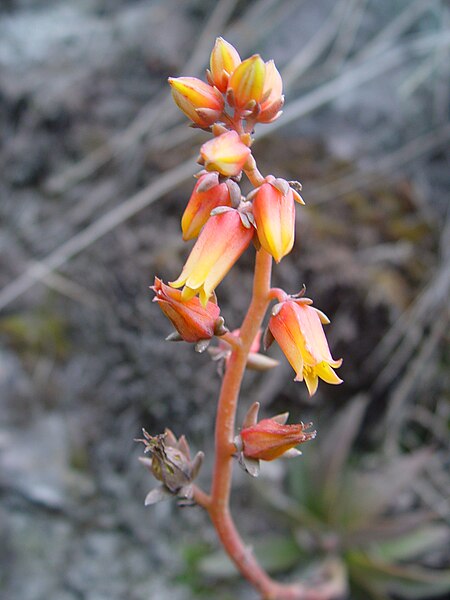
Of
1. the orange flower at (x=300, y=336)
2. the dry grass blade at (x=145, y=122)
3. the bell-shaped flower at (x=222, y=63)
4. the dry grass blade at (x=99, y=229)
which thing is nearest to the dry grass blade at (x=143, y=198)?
the dry grass blade at (x=99, y=229)

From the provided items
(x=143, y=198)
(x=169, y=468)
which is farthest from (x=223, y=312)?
(x=169, y=468)

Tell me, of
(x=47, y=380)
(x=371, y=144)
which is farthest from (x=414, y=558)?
(x=371, y=144)

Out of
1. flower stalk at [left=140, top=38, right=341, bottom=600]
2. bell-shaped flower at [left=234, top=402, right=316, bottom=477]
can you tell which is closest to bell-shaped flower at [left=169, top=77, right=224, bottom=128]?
flower stalk at [left=140, top=38, right=341, bottom=600]

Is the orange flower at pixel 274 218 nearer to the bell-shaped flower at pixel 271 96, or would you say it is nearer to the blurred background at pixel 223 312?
the bell-shaped flower at pixel 271 96

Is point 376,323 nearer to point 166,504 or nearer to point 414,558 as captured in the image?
point 414,558

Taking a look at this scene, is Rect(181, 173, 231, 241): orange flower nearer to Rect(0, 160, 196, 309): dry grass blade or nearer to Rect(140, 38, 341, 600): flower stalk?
Rect(140, 38, 341, 600): flower stalk
